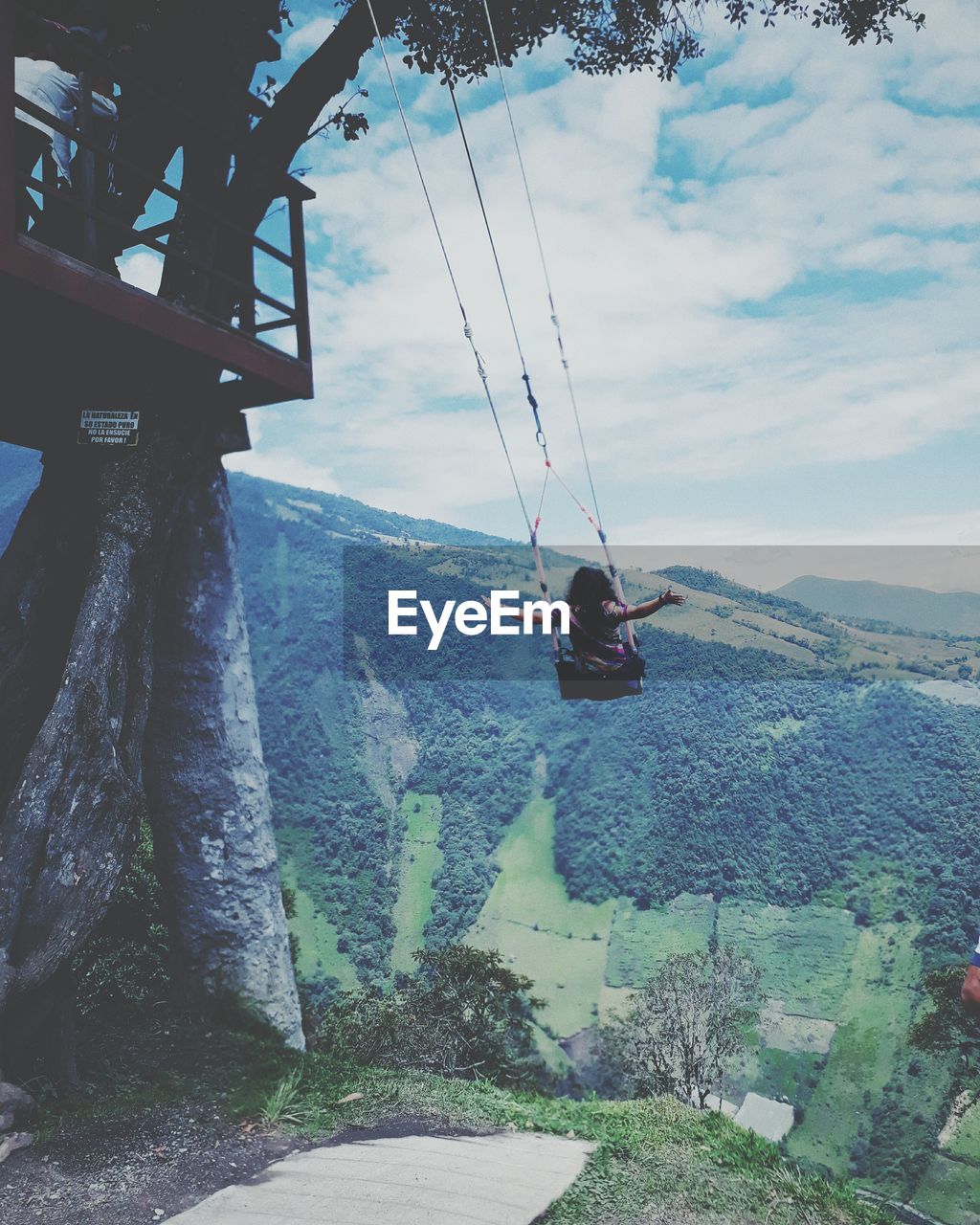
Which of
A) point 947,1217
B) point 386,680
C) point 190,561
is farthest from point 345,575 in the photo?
point 190,561

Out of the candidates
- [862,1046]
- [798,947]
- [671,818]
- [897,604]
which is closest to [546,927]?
[671,818]

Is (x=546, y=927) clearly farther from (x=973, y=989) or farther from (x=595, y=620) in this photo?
(x=973, y=989)

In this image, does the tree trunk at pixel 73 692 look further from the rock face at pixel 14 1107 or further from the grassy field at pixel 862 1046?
the grassy field at pixel 862 1046

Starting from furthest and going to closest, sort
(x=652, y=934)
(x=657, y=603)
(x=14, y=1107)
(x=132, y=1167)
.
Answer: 1. (x=652, y=934)
2. (x=657, y=603)
3. (x=14, y=1107)
4. (x=132, y=1167)

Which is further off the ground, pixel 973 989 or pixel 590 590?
pixel 590 590

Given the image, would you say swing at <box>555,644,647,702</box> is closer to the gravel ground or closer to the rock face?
the gravel ground

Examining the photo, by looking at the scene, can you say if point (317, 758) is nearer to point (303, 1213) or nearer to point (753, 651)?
point (753, 651)
